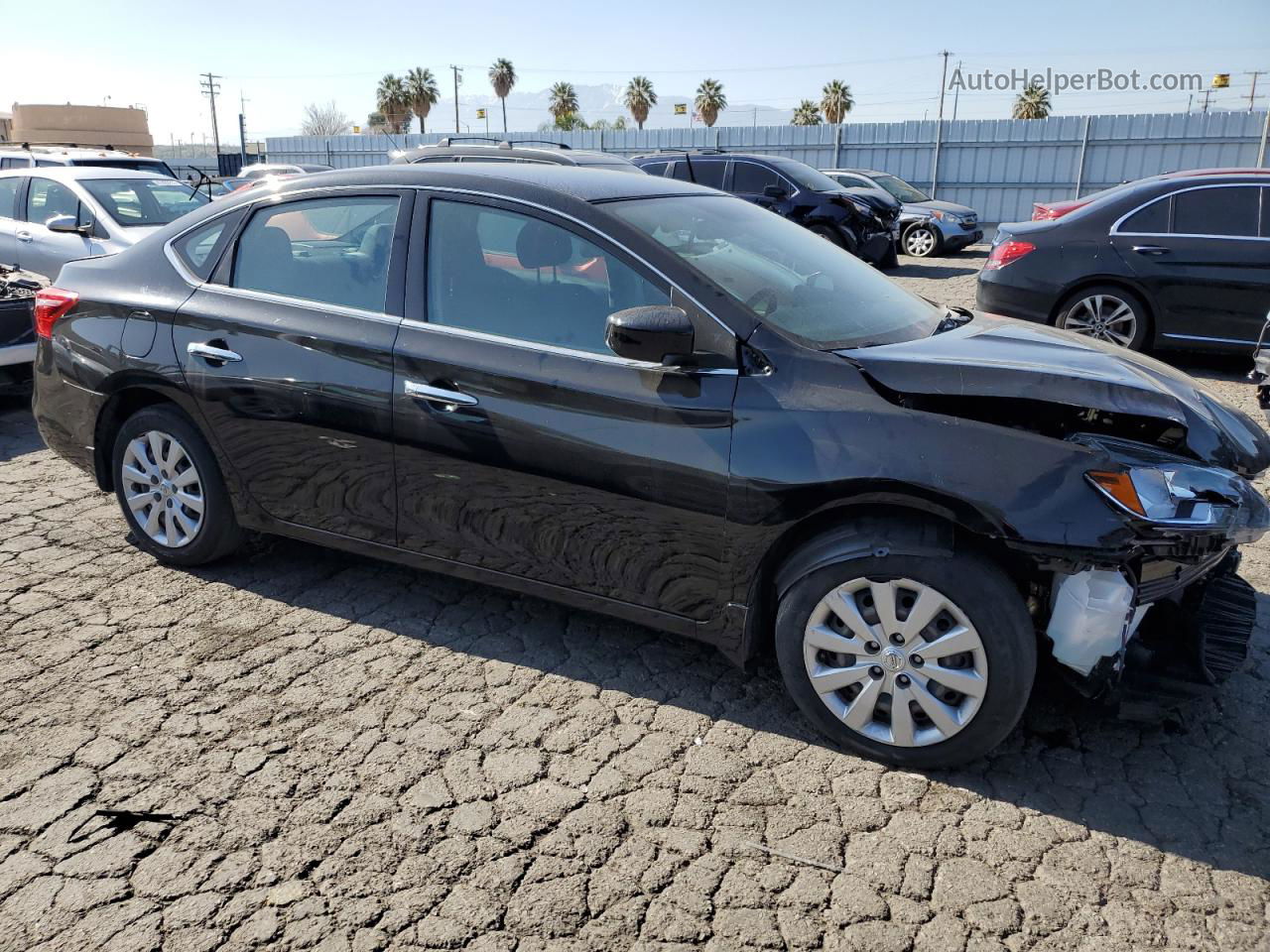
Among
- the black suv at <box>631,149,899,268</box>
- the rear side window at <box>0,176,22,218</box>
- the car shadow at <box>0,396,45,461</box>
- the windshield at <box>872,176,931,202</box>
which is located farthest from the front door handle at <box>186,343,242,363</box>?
the windshield at <box>872,176,931,202</box>

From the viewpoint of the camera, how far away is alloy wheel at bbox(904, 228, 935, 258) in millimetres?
17594

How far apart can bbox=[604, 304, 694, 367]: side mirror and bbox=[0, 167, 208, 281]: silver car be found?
329 inches

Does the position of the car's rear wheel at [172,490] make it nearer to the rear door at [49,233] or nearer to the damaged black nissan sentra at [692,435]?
the damaged black nissan sentra at [692,435]

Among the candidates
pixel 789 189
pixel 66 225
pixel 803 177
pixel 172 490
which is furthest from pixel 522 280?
pixel 803 177

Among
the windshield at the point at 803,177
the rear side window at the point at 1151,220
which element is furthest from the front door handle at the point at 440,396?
the windshield at the point at 803,177

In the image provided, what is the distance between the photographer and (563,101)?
72.3m

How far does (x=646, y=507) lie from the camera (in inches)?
124

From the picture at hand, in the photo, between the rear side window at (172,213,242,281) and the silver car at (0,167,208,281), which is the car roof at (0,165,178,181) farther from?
the rear side window at (172,213,242,281)

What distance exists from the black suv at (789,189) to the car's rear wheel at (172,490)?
10.8 meters

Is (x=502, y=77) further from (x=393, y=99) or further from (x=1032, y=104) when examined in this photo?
(x=1032, y=104)

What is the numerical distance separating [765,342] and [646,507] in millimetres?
652

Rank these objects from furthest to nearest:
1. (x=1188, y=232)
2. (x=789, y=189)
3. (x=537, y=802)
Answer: (x=789, y=189) < (x=1188, y=232) < (x=537, y=802)

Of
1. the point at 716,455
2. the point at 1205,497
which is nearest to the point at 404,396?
the point at 716,455

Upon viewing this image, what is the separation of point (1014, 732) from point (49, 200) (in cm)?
1065
